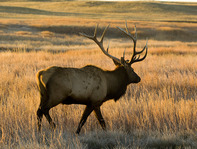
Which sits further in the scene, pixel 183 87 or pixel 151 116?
pixel 183 87

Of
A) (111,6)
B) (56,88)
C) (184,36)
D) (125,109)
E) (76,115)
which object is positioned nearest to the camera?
(56,88)

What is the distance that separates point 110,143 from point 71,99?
887mm

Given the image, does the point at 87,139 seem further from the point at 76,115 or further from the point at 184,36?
the point at 184,36

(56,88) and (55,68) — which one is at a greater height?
(55,68)

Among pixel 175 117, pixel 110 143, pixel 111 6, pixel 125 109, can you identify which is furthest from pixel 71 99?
pixel 111 6

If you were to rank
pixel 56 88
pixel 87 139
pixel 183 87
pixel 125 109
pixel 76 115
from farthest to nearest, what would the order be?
pixel 183 87
pixel 125 109
pixel 76 115
pixel 87 139
pixel 56 88

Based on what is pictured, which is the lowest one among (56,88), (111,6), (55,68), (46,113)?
(46,113)

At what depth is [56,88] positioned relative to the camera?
3611 millimetres

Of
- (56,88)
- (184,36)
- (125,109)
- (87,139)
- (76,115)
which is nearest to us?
(56,88)

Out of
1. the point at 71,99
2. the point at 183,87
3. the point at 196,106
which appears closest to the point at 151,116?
the point at 196,106

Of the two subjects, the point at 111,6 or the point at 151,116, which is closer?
the point at 151,116

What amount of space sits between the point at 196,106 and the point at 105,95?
88.4 inches

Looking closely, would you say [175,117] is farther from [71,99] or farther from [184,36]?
[184,36]

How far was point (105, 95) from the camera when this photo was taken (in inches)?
160
